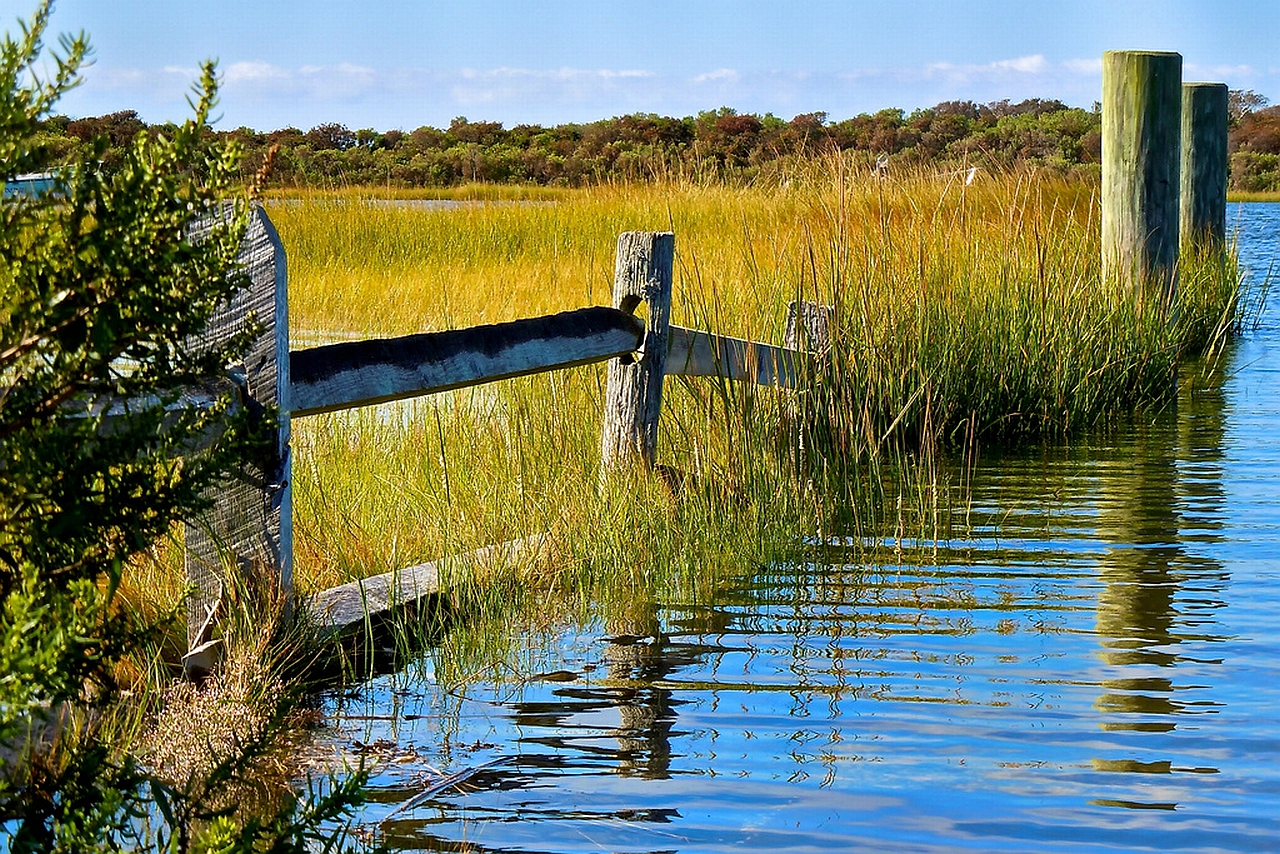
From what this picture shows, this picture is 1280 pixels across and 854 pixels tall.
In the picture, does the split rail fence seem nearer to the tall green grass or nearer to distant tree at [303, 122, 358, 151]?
the tall green grass

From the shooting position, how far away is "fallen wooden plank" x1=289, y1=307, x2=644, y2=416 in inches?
143

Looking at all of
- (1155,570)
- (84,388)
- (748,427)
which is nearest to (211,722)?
(84,388)

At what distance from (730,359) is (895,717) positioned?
7.99 feet

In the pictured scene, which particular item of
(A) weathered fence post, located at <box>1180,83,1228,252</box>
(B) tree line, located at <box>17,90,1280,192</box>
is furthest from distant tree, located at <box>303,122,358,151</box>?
(A) weathered fence post, located at <box>1180,83,1228,252</box>

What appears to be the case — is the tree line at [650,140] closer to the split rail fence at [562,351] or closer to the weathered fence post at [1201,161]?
the weathered fence post at [1201,161]

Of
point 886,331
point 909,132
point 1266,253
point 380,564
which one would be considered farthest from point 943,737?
point 909,132

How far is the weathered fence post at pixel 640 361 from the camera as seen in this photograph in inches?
205

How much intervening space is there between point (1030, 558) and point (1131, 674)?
1345mm

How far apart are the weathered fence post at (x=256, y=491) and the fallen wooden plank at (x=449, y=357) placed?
0.54 ft

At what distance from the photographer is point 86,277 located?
73.1 inches

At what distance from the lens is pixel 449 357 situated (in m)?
4.10

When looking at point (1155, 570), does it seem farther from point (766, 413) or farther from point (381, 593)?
point (381, 593)

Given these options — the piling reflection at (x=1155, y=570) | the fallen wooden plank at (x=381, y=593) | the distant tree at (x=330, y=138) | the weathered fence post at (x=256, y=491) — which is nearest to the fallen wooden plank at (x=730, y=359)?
the fallen wooden plank at (x=381, y=593)

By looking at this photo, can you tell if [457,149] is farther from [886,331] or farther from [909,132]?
[886,331]
